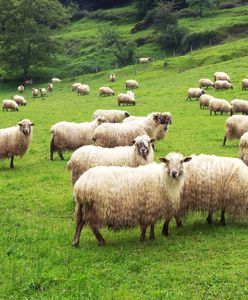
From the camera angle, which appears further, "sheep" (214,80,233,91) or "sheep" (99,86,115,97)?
"sheep" (99,86,115,97)

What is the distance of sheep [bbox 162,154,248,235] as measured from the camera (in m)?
10.1

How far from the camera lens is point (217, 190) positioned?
10.1 meters

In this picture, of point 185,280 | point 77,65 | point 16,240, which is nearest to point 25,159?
point 16,240

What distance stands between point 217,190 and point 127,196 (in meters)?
2.31

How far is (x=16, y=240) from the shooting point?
9844 mm

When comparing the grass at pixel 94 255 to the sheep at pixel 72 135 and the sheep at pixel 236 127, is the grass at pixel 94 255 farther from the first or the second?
the sheep at pixel 236 127

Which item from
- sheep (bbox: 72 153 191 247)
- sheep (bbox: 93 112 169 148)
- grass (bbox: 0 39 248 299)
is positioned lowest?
grass (bbox: 0 39 248 299)

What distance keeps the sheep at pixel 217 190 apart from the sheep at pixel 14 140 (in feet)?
30.9

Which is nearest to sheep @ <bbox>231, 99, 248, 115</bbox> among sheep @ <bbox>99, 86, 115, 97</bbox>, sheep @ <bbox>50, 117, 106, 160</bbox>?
sheep @ <bbox>50, 117, 106, 160</bbox>

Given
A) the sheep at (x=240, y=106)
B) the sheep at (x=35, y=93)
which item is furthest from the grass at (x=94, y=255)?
the sheep at (x=35, y=93)

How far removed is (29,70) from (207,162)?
60.8 meters

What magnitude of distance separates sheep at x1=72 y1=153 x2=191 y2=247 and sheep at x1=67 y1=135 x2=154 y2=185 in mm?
2345

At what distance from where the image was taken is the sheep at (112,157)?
12031mm

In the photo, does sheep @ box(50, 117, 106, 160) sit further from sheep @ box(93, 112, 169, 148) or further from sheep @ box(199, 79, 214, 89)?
sheep @ box(199, 79, 214, 89)
